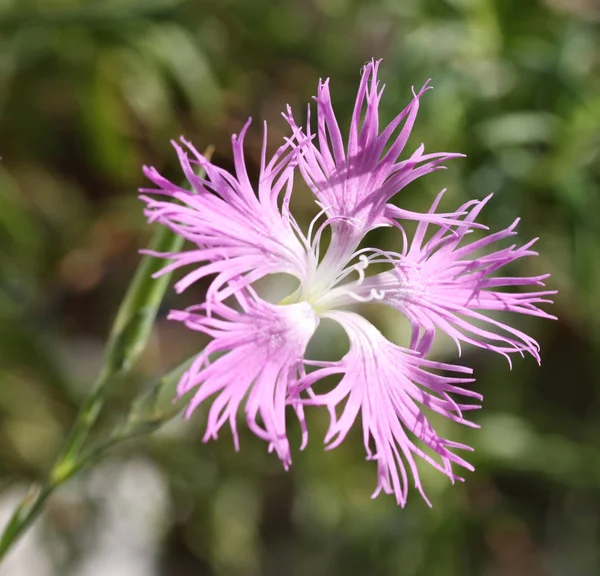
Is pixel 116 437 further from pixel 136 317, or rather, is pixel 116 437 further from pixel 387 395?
pixel 387 395

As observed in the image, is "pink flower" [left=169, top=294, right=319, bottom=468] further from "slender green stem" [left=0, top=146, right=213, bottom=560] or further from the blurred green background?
the blurred green background

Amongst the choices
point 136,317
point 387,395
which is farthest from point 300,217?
point 387,395

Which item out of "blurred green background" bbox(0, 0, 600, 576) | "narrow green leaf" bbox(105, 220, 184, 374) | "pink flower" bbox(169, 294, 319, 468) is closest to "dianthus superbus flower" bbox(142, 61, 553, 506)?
"pink flower" bbox(169, 294, 319, 468)

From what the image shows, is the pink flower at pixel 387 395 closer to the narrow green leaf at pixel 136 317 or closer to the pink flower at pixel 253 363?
the pink flower at pixel 253 363

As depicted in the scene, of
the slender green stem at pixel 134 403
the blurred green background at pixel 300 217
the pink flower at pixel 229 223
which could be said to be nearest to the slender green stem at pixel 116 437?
the slender green stem at pixel 134 403

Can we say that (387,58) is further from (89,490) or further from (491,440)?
(89,490)
